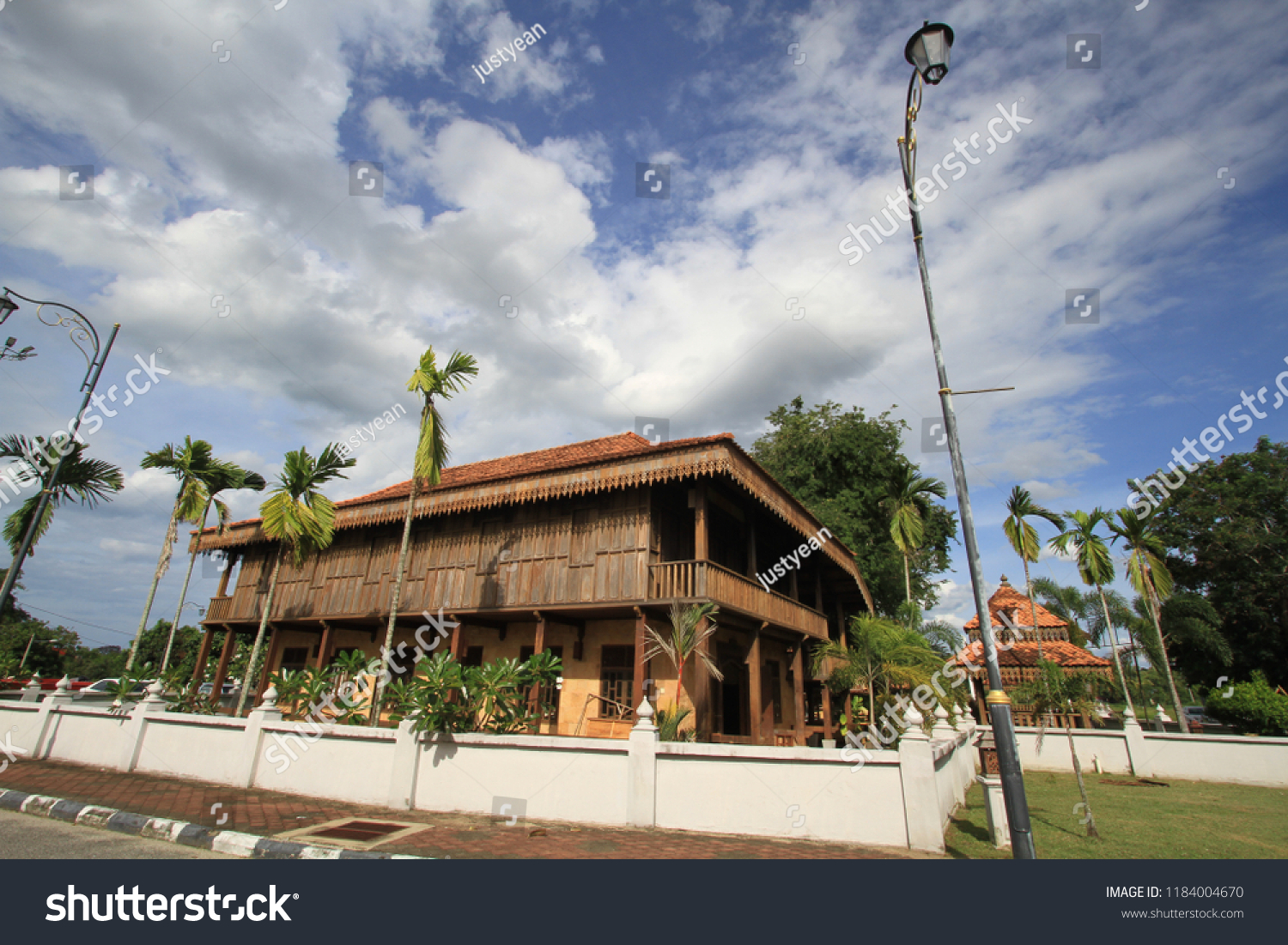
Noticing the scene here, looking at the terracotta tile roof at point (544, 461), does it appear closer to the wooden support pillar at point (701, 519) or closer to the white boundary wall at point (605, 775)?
the wooden support pillar at point (701, 519)

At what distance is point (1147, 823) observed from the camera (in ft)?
28.7

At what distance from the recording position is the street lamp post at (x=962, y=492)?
4.68 metres

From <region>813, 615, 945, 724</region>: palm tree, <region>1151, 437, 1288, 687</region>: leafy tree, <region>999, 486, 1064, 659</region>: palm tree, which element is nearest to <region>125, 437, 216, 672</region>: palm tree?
<region>813, 615, 945, 724</region>: palm tree

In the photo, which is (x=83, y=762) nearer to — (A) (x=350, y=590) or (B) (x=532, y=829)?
(A) (x=350, y=590)

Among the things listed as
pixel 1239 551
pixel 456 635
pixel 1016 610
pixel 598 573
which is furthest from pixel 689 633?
pixel 1239 551

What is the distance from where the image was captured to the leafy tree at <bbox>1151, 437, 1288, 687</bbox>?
25.5 metres

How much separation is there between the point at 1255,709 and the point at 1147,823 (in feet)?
42.3

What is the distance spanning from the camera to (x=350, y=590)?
1680 cm

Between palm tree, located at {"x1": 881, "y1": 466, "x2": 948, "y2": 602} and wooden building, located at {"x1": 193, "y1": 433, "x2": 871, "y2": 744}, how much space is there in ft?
9.78

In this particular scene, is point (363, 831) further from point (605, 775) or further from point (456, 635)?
point (456, 635)

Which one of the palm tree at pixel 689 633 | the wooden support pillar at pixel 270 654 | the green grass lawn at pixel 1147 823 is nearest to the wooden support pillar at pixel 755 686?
the palm tree at pixel 689 633

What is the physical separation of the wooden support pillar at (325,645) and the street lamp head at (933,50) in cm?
1786
